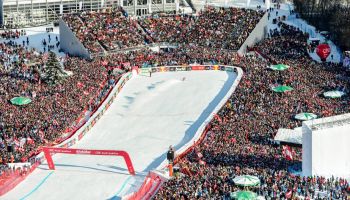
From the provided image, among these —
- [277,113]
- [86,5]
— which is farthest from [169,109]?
[86,5]

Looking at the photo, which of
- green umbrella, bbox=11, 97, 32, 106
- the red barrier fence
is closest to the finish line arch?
the red barrier fence

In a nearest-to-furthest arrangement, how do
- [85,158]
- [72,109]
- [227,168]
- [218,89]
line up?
[227,168], [85,158], [72,109], [218,89]

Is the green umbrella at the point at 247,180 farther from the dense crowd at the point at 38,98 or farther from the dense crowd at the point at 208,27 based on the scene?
the dense crowd at the point at 208,27

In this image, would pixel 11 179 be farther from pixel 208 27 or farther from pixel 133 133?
pixel 208 27

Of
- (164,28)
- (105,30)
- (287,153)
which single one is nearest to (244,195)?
(287,153)

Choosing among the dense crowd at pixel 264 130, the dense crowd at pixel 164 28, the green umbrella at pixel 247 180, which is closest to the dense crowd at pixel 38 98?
the dense crowd at pixel 164 28

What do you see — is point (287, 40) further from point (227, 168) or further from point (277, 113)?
point (227, 168)
